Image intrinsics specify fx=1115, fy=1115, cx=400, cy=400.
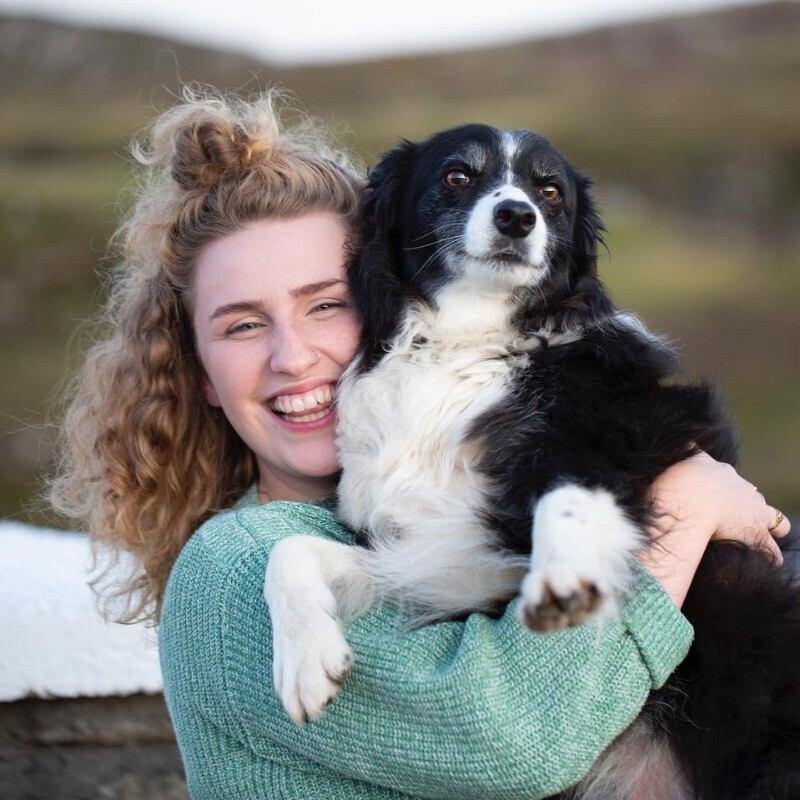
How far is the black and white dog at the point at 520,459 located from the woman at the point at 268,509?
95 mm

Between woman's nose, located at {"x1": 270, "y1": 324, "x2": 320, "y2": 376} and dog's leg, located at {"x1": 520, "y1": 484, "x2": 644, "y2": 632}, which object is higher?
woman's nose, located at {"x1": 270, "y1": 324, "x2": 320, "y2": 376}

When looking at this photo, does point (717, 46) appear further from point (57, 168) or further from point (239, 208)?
point (239, 208)

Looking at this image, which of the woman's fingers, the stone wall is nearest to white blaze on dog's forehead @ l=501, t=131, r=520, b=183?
the woman's fingers

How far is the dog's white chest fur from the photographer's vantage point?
2.54 meters

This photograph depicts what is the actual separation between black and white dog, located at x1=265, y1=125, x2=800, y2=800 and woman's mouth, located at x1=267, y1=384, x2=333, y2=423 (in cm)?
8

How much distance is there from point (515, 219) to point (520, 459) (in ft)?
2.12

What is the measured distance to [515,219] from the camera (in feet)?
9.21

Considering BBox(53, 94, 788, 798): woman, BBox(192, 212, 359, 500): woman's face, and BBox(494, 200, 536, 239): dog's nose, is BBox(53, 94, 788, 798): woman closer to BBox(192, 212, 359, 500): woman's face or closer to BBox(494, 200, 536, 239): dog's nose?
BBox(192, 212, 359, 500): woman's face

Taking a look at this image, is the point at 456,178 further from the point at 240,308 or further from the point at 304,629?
the point at 304,629

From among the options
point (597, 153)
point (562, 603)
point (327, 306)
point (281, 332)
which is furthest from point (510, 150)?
point (597, 153)

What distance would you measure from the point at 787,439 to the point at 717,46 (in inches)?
735

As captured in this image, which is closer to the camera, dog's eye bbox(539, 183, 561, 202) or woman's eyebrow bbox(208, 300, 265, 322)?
woman's eyebrow bbox(208, 300, 265, 322)

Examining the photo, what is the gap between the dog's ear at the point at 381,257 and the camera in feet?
9.58

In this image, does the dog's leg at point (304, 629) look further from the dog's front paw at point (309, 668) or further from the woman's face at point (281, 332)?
the woman's face at point (281, 332)
